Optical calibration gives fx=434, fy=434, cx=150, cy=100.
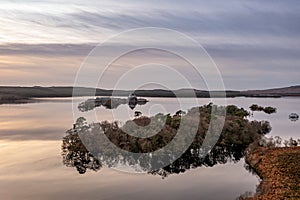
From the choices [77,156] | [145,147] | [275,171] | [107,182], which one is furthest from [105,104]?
[275,171]

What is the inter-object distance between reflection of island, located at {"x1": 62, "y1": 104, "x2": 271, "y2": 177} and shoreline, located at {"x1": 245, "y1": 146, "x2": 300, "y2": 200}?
232 centimetres

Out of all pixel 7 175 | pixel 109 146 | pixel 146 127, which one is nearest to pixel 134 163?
pixel 109 146

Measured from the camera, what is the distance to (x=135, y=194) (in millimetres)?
21359

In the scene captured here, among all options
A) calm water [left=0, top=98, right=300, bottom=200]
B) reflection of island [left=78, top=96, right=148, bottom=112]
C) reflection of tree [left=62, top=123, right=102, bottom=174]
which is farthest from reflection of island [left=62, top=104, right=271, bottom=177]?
reflection of island [left=78, top=96, right=148, bottom=112]

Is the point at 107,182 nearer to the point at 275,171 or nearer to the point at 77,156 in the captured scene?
the point at 77,156

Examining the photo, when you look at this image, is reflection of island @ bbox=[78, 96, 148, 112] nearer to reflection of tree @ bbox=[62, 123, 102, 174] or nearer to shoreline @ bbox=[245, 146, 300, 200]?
reflection of tree @ bbox=[62, 123, 102, 174]

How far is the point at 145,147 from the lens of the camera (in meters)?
30.6

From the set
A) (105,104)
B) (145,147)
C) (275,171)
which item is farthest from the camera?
(105,104)

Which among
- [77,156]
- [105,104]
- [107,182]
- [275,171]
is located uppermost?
[105,104]

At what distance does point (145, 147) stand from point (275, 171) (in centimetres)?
979

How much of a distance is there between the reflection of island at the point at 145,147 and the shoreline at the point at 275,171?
2321mm

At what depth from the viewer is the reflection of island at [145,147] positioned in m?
28.6

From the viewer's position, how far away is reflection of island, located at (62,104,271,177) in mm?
28562

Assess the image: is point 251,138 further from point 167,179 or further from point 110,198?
point 110,198
